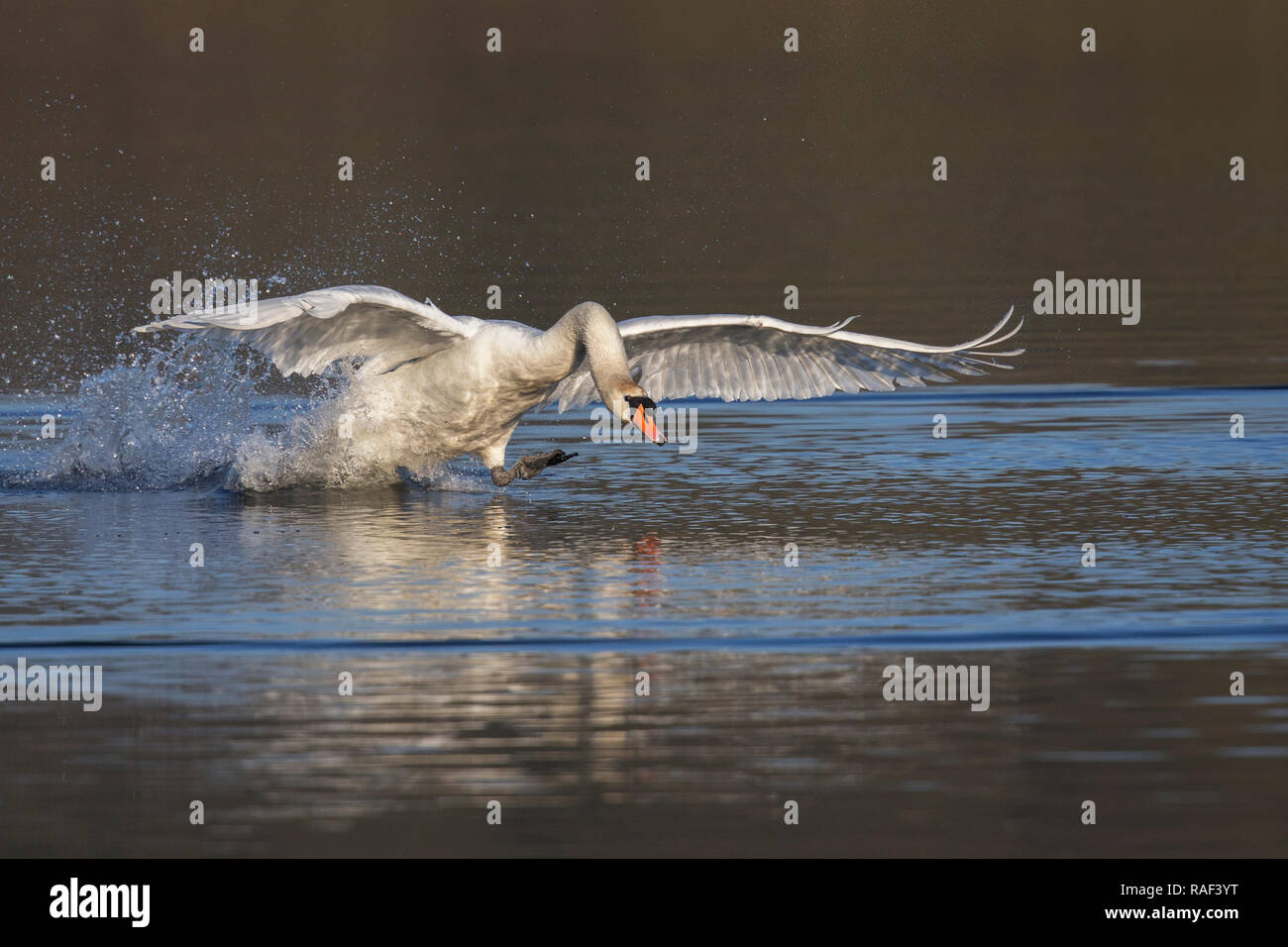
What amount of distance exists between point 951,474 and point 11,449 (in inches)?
250

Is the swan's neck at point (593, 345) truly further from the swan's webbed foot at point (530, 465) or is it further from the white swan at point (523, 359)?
the swan's webbed foot at point (530, 465)

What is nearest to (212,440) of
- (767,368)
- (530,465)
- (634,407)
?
(530,465)

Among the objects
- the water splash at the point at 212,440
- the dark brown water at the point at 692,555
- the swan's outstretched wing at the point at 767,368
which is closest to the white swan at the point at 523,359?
the swan's outstretched wing at the point at 767,368

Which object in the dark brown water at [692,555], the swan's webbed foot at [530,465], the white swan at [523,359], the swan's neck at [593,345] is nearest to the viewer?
the dark brown water at [692,555]

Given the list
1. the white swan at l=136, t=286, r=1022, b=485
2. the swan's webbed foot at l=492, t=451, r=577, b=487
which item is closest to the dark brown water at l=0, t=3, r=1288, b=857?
the swan's webbed foot at l=492, t=451, r=577, b=487

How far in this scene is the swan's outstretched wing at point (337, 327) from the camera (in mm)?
13758

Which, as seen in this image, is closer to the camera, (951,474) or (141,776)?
(141,776)

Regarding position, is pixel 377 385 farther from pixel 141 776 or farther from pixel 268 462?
pixel 141 776

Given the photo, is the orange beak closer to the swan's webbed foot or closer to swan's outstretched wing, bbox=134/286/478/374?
the swan's webbed foot

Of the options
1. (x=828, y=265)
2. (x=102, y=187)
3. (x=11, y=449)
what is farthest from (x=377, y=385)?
(x=102, y=187)

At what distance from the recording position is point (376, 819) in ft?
24.9

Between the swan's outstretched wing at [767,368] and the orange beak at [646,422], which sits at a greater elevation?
the swan's outstretched wing at [767,368]

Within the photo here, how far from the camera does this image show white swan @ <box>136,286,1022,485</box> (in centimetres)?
1375

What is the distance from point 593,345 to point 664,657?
4106 mm
